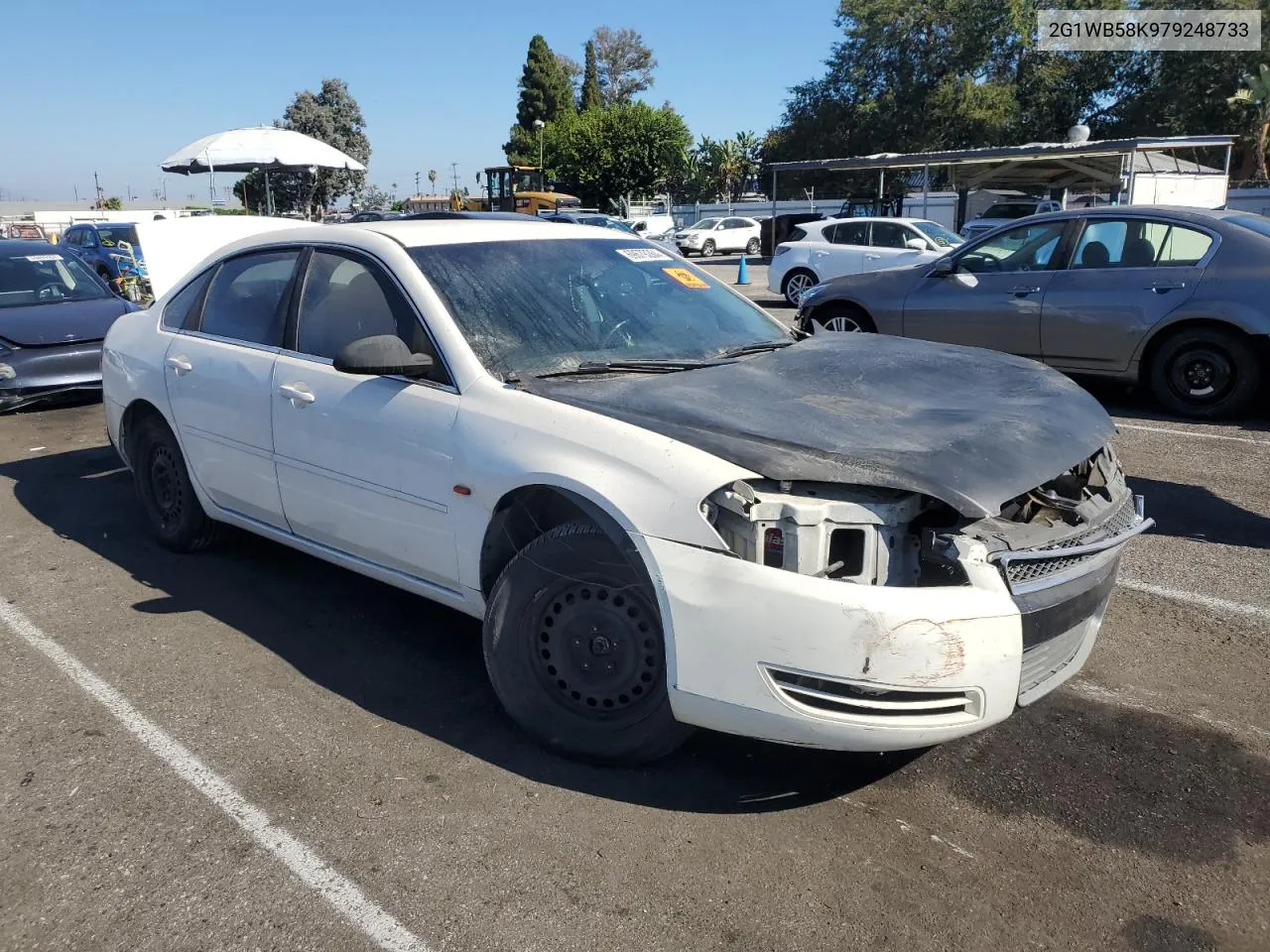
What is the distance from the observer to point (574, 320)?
382 cm

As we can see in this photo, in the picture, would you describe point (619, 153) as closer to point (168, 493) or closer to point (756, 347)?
point (168, 493)

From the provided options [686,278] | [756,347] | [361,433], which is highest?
[686,278]

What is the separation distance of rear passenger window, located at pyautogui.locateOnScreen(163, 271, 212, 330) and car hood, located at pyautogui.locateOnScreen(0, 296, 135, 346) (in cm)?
494

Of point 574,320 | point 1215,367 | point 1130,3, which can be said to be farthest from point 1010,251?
point 1130,3

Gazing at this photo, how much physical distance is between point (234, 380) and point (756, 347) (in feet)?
7.36

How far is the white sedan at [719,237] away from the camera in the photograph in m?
35.8

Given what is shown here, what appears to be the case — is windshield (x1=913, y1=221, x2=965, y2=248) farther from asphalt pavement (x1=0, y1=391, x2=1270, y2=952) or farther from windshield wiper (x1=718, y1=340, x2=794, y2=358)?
windshield wiper (x1=718, y1=340, x2=794, y2=358)

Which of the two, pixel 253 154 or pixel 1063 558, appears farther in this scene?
pixel 253 154

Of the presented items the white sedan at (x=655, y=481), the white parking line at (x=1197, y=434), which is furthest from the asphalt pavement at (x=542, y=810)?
the white parking line at (x=1197, y=434)

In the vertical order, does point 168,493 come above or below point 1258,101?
below

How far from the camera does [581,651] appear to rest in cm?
311

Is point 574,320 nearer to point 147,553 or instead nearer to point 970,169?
point 147,553

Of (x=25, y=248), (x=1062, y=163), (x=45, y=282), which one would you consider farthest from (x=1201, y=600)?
(x=1062, y=163)

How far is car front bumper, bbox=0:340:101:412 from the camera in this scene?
347 inches
